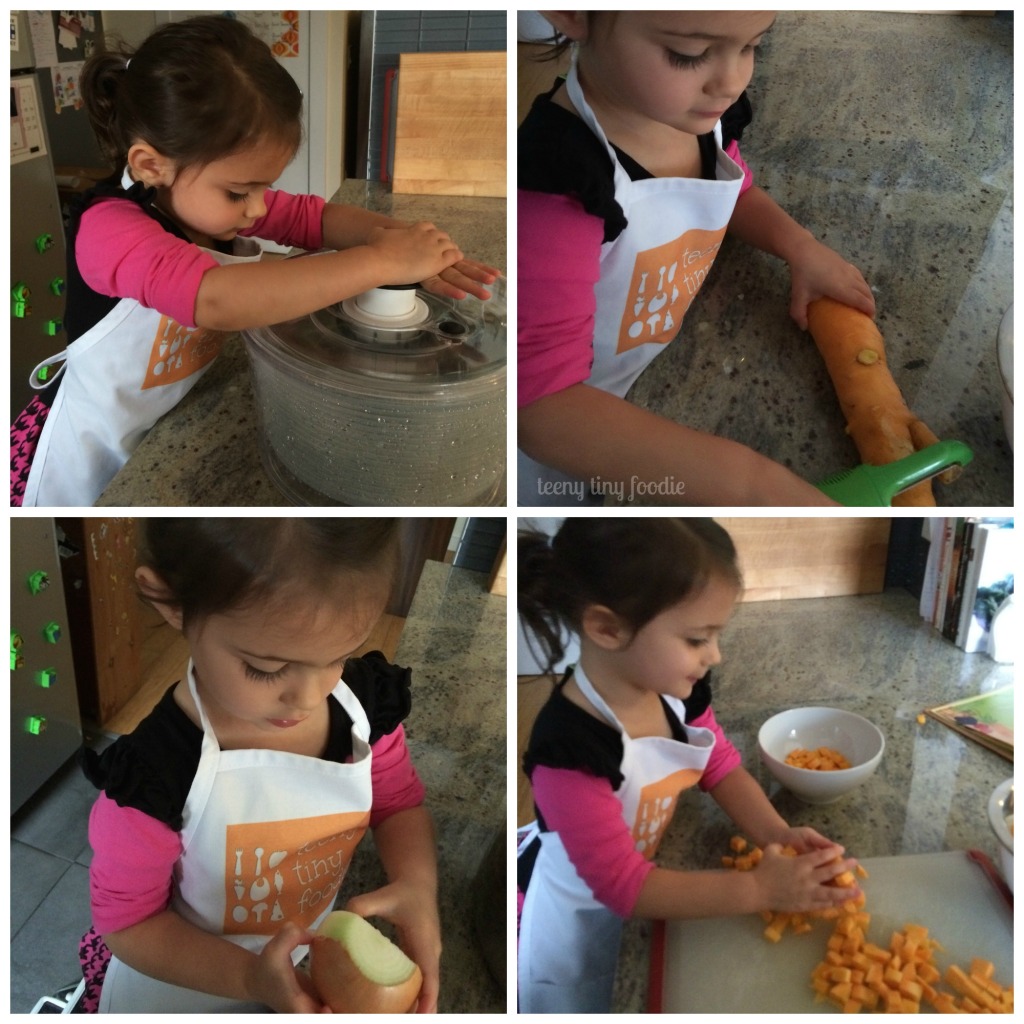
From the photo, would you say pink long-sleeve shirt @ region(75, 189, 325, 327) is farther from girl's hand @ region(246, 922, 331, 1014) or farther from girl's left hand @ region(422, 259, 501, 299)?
girl's hand @ region(246, 922, 331, 1014)

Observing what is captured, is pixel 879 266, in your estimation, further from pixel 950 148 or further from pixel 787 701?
pixel 787 701

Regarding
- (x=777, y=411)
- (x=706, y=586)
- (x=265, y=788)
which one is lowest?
(x=265, y=788)

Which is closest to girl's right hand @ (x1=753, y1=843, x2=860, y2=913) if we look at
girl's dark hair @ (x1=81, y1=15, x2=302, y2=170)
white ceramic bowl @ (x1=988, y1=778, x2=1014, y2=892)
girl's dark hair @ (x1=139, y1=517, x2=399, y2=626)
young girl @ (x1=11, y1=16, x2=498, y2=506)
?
white ceramic bowl @ (x1=988, y1=778, x2=1014, y2=892)

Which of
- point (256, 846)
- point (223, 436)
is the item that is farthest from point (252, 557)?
point (256, 846)

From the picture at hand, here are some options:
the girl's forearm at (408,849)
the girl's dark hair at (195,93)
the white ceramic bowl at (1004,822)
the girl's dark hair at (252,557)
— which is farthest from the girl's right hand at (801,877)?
the girl's dark hair at (195,93)

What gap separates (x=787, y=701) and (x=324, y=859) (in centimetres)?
33

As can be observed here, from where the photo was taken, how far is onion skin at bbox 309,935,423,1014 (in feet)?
2.12

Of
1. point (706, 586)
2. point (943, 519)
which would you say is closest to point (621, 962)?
point (706, 586)

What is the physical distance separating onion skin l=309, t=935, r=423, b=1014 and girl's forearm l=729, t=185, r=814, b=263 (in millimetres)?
519

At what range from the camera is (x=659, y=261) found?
1.98 ft

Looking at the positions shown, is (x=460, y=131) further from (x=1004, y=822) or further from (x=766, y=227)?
(x=1004, y=822)

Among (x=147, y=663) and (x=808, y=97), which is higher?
(x=808, y=97)

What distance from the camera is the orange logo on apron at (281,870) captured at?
65 centimetres

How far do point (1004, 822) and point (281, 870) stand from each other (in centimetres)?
49
